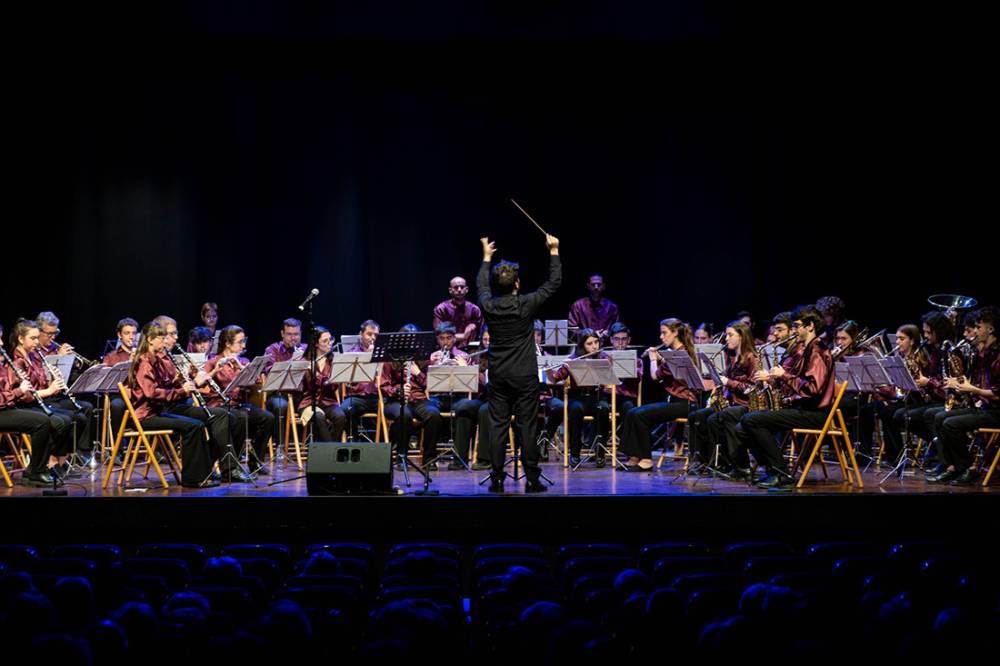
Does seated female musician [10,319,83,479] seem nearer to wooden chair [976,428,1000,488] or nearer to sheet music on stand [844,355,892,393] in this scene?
sheet music on stand [844,355,892,393]

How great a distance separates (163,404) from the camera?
8.38 meters

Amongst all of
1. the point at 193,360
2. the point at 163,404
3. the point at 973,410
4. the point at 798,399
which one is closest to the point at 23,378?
the point at 163,404

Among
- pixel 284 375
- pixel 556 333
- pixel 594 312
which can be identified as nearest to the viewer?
pixel 284 375

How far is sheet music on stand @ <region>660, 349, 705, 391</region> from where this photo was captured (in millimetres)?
8742

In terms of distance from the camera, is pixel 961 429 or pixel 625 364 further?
pixel 625 364

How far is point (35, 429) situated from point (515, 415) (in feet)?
14.1

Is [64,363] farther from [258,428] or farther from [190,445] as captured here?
[190,445]

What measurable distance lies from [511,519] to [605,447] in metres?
3.27

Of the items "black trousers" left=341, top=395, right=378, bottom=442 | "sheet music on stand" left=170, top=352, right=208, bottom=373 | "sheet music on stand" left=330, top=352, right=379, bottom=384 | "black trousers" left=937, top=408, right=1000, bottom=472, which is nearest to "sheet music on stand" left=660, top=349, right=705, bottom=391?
"black trousers" left=937, top=408, right=1000, bottom=472

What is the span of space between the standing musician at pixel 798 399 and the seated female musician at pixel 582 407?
7.41ft

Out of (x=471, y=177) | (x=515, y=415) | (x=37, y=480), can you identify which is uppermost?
(x=471, y=177)

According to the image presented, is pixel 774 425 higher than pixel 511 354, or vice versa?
pixel 511 354

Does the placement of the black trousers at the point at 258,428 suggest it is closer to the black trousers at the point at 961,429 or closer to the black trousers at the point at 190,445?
the black trousers at the point at 190,445

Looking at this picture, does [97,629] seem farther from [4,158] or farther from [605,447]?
[4,158]
